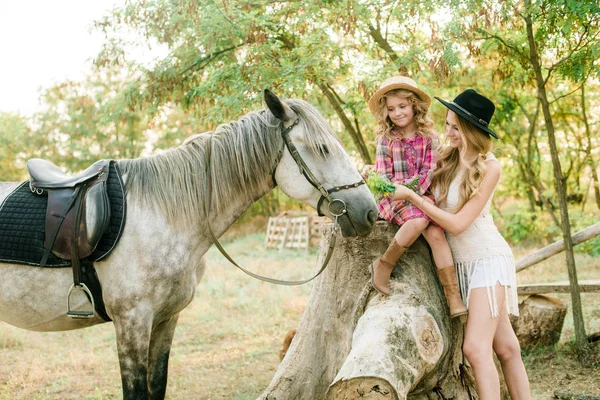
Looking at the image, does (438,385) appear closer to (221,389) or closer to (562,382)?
(562,382)

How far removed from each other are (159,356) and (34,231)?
109cm

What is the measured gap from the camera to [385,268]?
307cm

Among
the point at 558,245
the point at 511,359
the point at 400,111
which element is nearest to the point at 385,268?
the point at 511,359

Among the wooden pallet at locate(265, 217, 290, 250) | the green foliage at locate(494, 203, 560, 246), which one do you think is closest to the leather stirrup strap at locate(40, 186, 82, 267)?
the green foliage at locate(494, 203, 560, 246)

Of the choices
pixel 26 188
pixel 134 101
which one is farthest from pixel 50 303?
pixel 134 101

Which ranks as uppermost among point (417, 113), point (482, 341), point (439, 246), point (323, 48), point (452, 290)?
point (323, 48)

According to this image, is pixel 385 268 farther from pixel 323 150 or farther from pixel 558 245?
pixel 558 245

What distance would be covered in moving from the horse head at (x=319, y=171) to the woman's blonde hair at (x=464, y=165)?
550 mm

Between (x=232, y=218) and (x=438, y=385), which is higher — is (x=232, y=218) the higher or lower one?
the higher one

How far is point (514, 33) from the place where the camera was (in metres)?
5.59

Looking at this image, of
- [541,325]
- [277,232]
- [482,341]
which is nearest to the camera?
[482,341]

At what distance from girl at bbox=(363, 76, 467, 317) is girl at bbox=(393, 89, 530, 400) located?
0.53ft

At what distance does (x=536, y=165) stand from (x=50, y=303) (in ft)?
42.4

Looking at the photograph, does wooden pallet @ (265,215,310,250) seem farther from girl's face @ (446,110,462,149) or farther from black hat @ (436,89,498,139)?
black hat @ (436,89,498,139)
